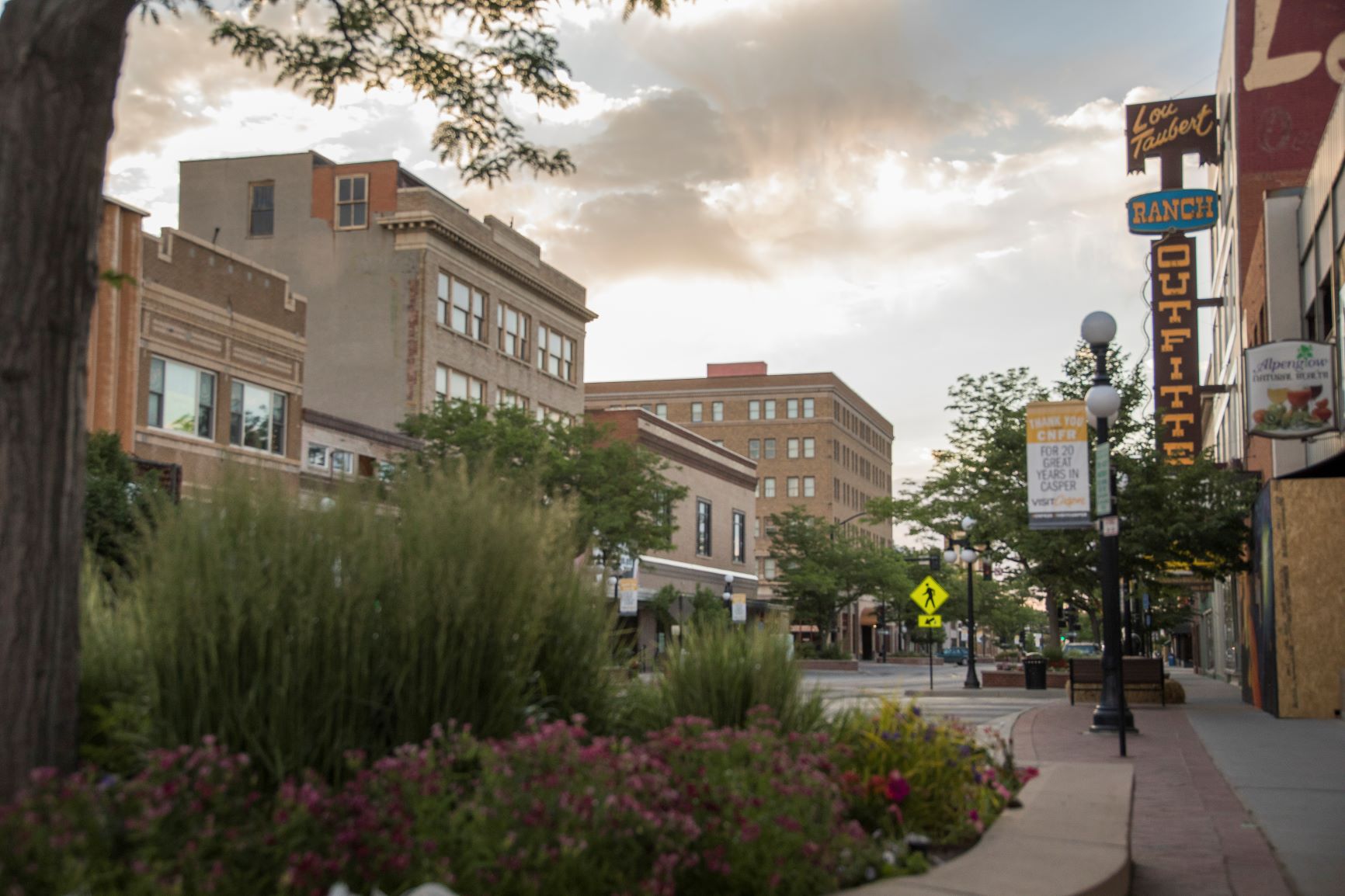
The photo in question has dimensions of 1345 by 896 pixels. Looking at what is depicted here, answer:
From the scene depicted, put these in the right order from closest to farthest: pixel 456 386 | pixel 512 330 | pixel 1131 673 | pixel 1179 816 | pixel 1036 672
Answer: pixel 1179 816 < pixel 1131 673 < pixel 1036 672 < pixel 456 386 < pixel 512 330

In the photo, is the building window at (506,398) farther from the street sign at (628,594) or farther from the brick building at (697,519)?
the street sign at (628,594)

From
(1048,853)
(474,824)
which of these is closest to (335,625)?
(474,824)

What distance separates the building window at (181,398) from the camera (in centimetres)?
3212

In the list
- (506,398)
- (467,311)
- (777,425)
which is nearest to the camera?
(467,311)

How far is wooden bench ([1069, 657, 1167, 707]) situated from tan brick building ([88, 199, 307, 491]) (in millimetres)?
17579

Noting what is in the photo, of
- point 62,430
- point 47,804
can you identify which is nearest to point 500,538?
point 62,430

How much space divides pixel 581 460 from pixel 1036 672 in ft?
46.6

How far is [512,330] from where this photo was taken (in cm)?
5581

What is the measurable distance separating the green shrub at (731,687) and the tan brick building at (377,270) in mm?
40879

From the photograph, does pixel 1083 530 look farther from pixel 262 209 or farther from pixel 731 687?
pixel 262 209

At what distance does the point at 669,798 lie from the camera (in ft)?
18.6

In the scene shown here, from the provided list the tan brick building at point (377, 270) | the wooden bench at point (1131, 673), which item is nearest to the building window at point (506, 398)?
the tan brick building at point (377, 270)

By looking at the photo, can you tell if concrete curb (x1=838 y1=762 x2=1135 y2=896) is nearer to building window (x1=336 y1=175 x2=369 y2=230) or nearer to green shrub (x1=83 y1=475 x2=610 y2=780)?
green shrub (x1=83 y1=475 x2=610 y2=780)

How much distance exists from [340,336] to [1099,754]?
1555 inches
